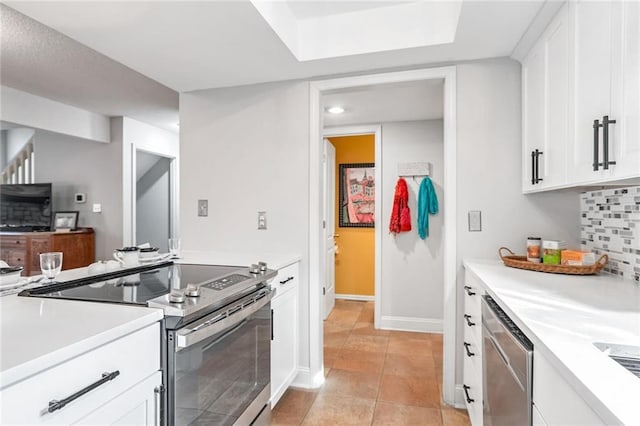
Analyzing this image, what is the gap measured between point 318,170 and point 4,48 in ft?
8.39

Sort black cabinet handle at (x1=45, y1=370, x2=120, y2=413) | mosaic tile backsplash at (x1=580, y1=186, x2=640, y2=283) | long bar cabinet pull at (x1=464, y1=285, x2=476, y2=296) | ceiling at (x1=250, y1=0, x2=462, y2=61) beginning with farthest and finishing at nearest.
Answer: ceiling at (x1=250, y1=0, x2=462, y2=61)
long bar cabinet pull at (x1=464, y1=285, x2=476, y2=296)
mosaic tile backsplash at (x1=580, y1=186, x2=640, y2=283)
black cabinet handle at (x1=45, y1=370, x2=120, y2=413)

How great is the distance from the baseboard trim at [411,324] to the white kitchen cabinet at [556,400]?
274 cm

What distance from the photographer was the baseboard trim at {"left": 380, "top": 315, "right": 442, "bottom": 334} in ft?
11.9

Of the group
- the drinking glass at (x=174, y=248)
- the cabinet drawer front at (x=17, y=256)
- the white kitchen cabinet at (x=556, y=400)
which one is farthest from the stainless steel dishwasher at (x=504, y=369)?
the cabinet drawer front at (x=17, y=256)

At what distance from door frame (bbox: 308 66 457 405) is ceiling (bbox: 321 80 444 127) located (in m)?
0.08

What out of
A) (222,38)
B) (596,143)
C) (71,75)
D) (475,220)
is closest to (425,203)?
(475,220)

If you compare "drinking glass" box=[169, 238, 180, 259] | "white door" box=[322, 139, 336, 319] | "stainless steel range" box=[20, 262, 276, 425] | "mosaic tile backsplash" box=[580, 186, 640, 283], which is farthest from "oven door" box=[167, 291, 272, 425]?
"white door" box=[322, 139, 336, 319]

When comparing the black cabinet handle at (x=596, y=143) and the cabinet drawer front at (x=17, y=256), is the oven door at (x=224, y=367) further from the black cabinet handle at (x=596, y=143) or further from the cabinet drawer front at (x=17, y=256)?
the cabinet drawer front at (x=17, y=256)

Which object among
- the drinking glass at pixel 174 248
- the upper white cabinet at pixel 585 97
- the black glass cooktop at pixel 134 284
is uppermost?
the upper white cabinet at pixel 585 97

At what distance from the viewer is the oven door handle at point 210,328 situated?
3.83 feet

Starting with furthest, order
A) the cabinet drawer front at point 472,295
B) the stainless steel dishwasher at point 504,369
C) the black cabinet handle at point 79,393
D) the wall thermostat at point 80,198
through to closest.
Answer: the wall thermostat at point 80,198 → the cabinet drawer front at point 472,295 → the stainless steel dishwasher at point 504,369 → the black cabinet handle at point 79,393

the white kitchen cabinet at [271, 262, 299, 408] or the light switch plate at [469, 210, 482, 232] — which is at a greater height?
the light switch plate at [469, 210, 482, 232]

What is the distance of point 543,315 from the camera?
1.09 metres

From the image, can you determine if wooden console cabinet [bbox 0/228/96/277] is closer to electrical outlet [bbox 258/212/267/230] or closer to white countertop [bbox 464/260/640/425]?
electrical outlet [bbox 258/212/267/230]
